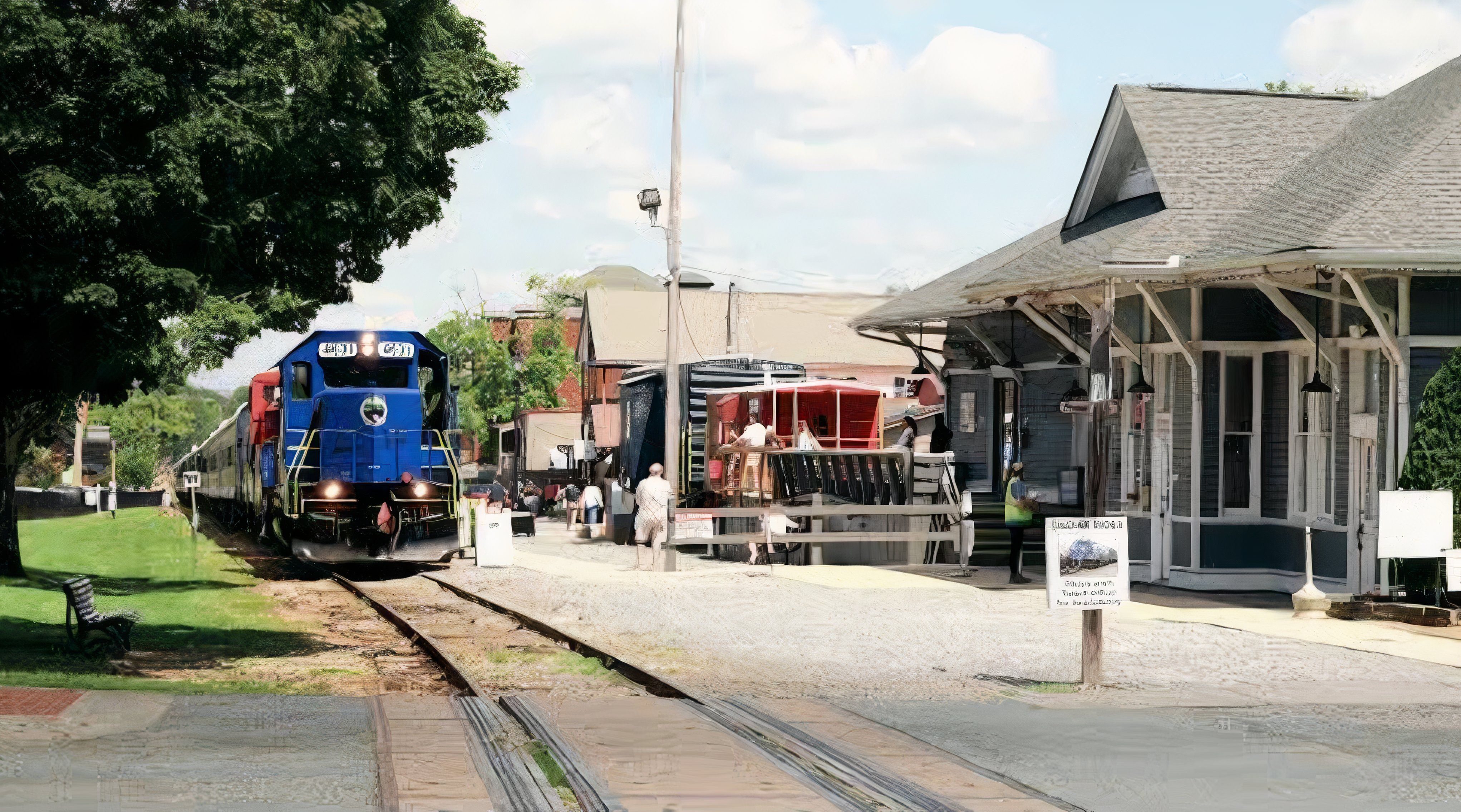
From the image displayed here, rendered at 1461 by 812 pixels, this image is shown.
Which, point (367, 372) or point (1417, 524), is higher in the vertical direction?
point (367, 372)

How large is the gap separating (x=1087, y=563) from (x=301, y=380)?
17247mm

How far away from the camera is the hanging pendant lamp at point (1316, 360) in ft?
62.7

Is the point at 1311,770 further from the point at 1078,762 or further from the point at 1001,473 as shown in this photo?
the point at 1001,473

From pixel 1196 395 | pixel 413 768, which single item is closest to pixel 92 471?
pixel 1196 395

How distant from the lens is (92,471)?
107m

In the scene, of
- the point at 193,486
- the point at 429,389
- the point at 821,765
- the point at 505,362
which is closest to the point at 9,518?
the point at 429,389

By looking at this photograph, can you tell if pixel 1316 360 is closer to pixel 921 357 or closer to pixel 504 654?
pixel 504 654

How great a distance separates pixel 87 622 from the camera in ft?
50.2

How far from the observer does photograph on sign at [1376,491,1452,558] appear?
1694 cm

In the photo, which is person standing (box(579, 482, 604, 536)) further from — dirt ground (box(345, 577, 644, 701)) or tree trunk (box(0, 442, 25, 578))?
dirt ground (box(345, 577, 644, 701))

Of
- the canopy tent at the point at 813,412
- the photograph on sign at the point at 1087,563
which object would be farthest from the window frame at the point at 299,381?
the photograph on sign at the point at 1087,563

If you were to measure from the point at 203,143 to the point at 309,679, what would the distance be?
4.60 m

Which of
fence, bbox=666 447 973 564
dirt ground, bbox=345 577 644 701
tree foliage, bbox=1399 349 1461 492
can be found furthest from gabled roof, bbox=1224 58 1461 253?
dirt ground, bbox=345 577 644 701

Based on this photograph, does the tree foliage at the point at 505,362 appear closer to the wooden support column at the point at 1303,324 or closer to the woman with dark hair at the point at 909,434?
the woman with dark hair at the point at 909,434
